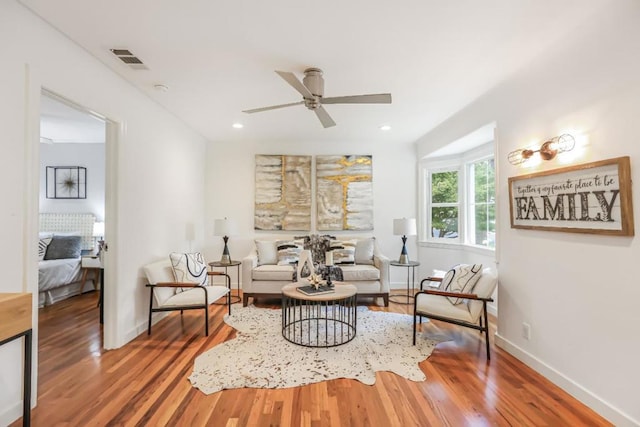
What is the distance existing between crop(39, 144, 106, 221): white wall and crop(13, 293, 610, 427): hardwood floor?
334 cm

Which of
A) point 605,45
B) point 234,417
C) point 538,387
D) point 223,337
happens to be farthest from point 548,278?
point 223,337

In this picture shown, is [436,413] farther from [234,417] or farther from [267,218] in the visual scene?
[267,218]

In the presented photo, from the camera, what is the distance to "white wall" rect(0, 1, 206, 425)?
1.91m

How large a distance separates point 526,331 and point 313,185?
12.0 feet

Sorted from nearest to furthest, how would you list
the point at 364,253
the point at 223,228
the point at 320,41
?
the point at 320,41
the point at 223,228
the point at 364,253

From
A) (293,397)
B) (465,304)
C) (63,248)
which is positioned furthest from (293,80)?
(63,248)

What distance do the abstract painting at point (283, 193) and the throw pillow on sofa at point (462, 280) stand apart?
2.74m

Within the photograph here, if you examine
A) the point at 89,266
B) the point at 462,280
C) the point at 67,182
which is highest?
the point at 67,182

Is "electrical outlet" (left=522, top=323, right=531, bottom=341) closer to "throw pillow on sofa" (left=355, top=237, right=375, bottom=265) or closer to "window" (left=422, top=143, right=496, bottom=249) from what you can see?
"window" (left=422, top=143, right=496, bottom=249)

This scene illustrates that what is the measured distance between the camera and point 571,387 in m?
2.19

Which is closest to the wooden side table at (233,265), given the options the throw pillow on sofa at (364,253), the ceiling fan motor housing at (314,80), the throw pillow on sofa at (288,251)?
the throw pillow on sofa at (288,251)

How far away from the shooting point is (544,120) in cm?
247

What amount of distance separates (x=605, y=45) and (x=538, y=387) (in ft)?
A: 7.87

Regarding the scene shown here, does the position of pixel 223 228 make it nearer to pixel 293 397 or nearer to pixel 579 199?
pixel 293 397
